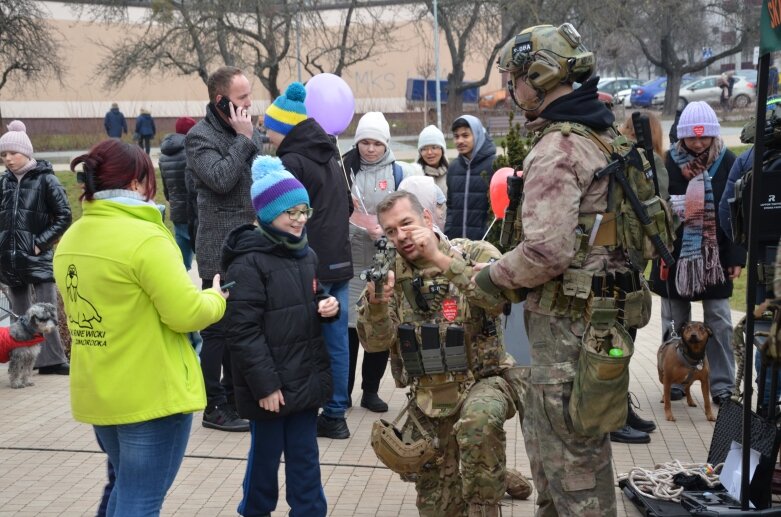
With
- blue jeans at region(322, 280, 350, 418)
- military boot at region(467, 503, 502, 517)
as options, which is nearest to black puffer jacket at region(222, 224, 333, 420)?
military boot at region(467, 503, 502, 517)

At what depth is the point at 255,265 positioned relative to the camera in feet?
15.2

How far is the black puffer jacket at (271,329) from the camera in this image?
452cm

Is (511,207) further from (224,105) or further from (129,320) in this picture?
(224,105)

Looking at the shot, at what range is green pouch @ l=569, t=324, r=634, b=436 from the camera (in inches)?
151

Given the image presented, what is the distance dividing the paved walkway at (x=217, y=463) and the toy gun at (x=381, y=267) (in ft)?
4.62

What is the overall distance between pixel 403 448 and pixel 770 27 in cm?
240

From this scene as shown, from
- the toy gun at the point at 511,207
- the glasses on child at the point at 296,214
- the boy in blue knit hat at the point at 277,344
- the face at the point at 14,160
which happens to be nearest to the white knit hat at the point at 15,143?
the face at the point at 14,160

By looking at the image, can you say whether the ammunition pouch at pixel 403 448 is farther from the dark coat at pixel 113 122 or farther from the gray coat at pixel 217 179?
the dark coat at pixel 113 122

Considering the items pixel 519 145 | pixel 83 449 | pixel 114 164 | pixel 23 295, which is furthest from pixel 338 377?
pixel 23 295

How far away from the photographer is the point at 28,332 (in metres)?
7.63

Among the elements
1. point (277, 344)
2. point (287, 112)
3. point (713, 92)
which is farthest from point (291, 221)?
point (713, 92)

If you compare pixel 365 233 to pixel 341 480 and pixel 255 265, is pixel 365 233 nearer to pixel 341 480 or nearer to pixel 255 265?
pixel 341 480

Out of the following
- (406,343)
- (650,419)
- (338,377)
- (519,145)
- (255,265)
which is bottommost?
(650,419)

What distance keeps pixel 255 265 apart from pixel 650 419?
3.37m
